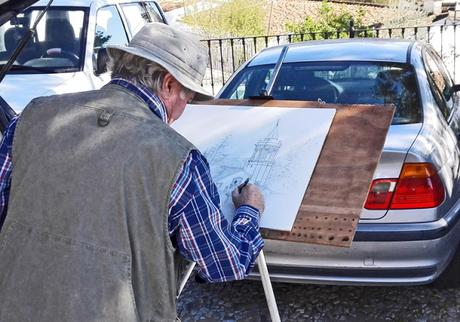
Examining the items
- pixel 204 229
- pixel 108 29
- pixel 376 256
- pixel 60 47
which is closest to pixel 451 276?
pixel 376 256

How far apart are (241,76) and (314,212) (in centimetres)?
236

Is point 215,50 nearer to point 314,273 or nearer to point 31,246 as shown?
A: point 314,273

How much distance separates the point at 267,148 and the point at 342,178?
0.37m

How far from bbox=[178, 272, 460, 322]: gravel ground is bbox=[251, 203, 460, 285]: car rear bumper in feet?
1.73

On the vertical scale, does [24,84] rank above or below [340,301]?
above

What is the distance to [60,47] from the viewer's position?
5.46 m

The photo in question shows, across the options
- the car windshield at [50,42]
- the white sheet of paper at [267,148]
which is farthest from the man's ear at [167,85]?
the car windshield at [50,42]

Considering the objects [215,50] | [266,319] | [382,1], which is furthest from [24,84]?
[382,1]

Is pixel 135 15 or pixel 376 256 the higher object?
pixel 135 15

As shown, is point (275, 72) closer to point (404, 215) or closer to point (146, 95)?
point (404, 215)

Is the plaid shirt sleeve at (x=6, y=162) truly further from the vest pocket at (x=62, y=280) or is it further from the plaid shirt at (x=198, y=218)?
the vest pocket at (x=62, y=280)

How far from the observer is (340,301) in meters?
3.62

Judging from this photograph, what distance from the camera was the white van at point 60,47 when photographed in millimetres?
4883

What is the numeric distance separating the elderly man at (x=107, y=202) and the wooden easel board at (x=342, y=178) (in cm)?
54
